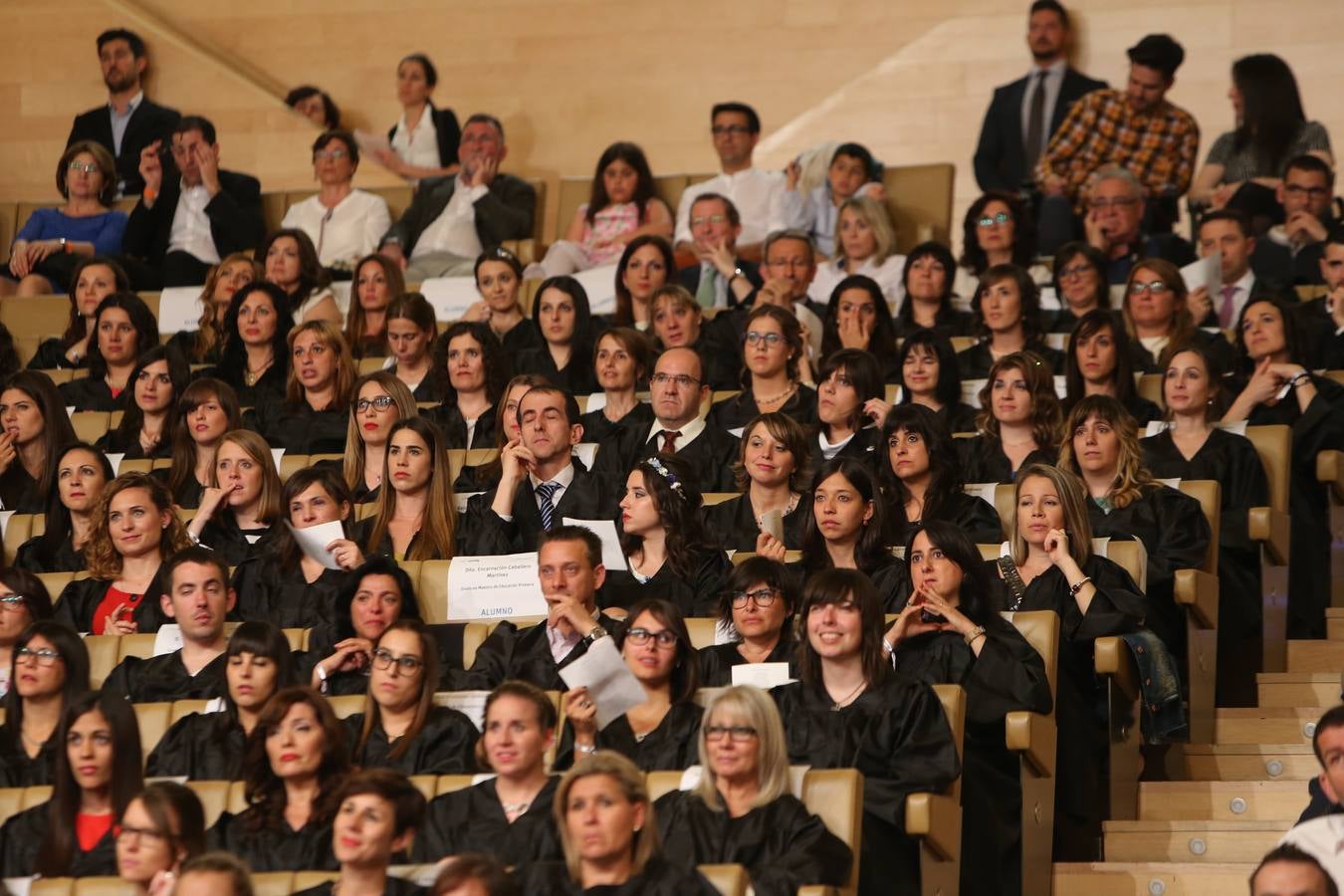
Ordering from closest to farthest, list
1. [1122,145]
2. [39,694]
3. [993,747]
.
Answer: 1. [993,747]
2. [39,694]
3. [1122,145]

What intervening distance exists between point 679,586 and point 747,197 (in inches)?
123

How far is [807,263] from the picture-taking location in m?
7.16

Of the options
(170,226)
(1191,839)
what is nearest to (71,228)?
(170,226)

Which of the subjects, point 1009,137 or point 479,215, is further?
point 1009,137

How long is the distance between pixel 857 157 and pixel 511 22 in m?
2.56

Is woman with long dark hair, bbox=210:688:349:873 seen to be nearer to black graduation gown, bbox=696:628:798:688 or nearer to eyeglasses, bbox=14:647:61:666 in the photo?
eyeglasses, bbox=14:647:61:666

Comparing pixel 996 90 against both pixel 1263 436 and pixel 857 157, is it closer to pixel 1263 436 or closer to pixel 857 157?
pixel 857 157

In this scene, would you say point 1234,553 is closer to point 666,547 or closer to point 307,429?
point 666,547

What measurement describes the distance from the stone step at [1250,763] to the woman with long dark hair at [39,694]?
8.21 ft

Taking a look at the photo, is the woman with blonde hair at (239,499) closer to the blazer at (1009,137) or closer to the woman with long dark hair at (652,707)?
the woman with long dark hair at (652,707)

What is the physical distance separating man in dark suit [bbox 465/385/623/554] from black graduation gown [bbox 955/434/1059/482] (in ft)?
3.05

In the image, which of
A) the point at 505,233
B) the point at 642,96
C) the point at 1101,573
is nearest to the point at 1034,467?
the point at 1101,573

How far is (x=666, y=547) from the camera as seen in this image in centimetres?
526

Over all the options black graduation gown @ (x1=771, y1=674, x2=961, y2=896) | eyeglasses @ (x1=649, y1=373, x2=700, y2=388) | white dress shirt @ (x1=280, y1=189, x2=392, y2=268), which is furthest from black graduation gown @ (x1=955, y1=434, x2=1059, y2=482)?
white dress shirt @ (x1=280, y1=189, x2=392, y2=268)
